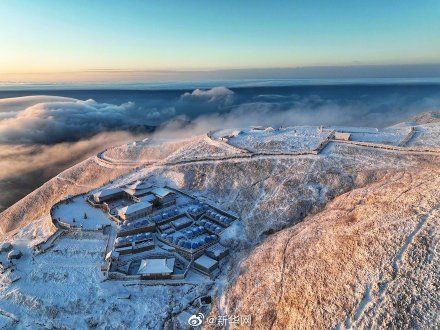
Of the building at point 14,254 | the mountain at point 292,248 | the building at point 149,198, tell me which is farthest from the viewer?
the building at point 149,198

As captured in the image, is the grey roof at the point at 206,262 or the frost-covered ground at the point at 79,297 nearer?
the frost-covered ground at the point at 79,297

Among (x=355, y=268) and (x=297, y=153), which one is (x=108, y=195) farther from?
(x=355, y=268)

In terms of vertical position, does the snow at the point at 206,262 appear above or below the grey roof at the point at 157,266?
below

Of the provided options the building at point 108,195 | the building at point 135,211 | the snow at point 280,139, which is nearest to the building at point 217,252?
the building at point 135,211

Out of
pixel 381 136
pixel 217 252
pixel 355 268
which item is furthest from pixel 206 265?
pixel 381 136

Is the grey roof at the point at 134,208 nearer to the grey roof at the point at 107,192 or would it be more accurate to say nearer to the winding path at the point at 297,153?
the grey roof at the point at 107,192

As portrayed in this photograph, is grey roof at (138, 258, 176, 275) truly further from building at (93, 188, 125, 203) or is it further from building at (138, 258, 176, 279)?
building at (93, 188, 125, 203)
